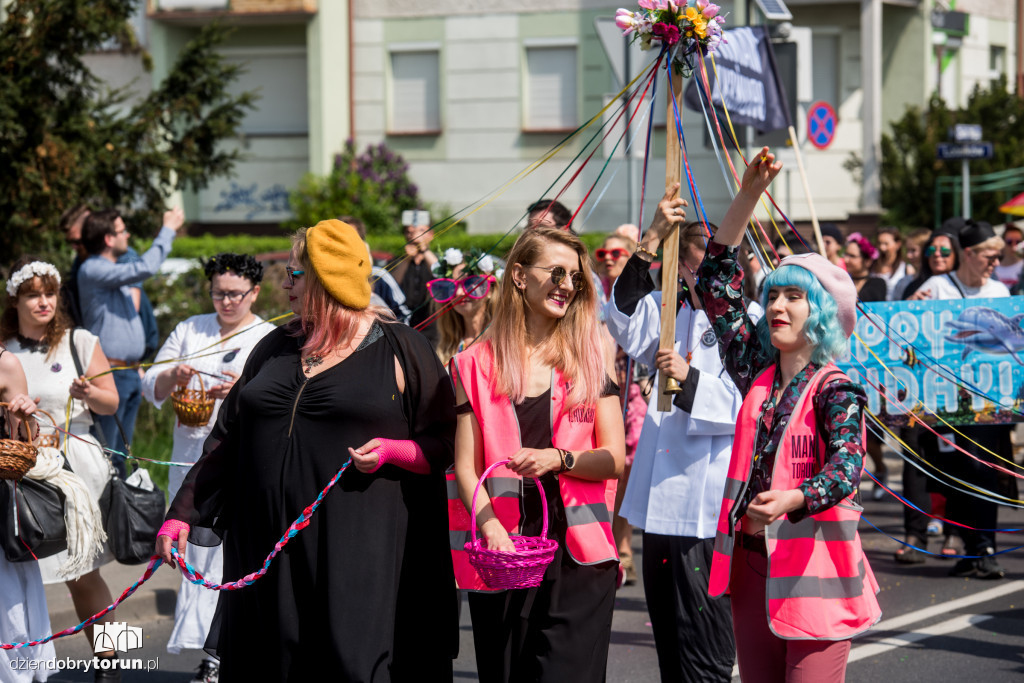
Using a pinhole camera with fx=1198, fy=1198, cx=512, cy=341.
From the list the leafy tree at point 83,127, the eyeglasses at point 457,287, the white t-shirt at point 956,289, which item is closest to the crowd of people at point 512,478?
the eyeglasses at point 457,287

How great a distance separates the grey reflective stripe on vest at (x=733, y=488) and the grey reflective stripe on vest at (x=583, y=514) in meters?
0.40

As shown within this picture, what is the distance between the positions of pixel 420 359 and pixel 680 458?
142 cm

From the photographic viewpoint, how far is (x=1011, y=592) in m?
7.11

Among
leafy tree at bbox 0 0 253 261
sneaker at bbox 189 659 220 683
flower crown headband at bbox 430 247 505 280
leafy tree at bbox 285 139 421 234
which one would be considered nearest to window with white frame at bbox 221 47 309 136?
leafy tree at bbox 285 139 421 234

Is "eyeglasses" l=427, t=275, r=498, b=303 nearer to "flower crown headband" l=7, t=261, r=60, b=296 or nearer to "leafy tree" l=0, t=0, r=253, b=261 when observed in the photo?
"flower crown headband" l=7, t=261, r=60, b=296

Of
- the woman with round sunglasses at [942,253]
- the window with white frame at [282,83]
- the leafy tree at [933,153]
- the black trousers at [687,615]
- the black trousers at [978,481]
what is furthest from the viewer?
the window with white frame at [282,83]

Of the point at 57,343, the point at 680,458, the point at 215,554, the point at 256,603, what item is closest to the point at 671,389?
the point at 680,458

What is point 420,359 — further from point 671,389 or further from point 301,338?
point 671,389

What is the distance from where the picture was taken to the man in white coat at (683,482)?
464 centimetres

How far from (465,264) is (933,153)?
17.7 metres

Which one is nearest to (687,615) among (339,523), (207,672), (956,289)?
(339,523)

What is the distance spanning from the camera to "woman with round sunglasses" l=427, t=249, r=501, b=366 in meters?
6.42

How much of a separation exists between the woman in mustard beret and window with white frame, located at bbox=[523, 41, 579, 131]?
20.6 metres

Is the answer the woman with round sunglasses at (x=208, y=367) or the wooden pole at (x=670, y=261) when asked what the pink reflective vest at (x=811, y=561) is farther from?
the woman with round sunglasses at (x=208, y=367)
